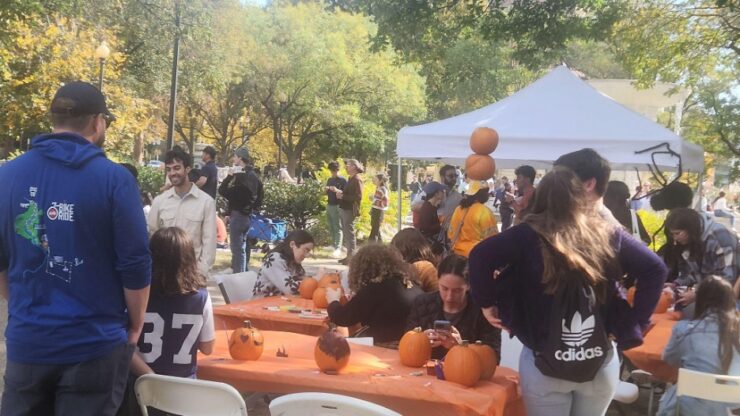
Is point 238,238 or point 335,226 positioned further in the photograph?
point 335,226

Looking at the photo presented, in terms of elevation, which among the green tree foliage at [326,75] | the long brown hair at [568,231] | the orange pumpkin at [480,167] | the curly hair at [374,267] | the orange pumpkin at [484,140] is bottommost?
the curly hair at [374,267]

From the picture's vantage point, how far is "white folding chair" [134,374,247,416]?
2.93 meters

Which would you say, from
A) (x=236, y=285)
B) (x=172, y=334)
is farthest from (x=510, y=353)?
(x=236, y=285)

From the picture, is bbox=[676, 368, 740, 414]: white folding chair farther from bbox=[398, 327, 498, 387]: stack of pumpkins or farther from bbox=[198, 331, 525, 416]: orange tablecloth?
bbox=[398, 327, 498, 387]: stack of pumpkins

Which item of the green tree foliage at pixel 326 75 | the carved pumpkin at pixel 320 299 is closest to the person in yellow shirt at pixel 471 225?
the carved pumpkin at pixel 320 299

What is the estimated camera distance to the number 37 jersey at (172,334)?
337 centimetres

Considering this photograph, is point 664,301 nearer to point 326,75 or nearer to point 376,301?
point 376,301

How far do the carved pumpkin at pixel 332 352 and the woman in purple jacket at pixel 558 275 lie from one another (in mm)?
777

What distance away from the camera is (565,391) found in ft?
9.30

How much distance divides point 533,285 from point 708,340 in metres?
1.63

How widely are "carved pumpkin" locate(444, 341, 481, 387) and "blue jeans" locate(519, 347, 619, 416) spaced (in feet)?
1.04

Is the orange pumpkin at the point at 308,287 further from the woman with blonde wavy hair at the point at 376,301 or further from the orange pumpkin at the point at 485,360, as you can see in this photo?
the orange pumpkin at the point at 485,360

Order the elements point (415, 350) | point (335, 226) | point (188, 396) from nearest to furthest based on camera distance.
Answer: point (188, 396), point (415, 350), point (335, 226)

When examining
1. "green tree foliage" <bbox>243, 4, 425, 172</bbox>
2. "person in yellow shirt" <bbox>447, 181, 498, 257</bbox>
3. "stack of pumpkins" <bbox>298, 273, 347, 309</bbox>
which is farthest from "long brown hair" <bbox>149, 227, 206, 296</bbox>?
"green tree foliage" <bbox>243, 4, 425, 172</bbox>
